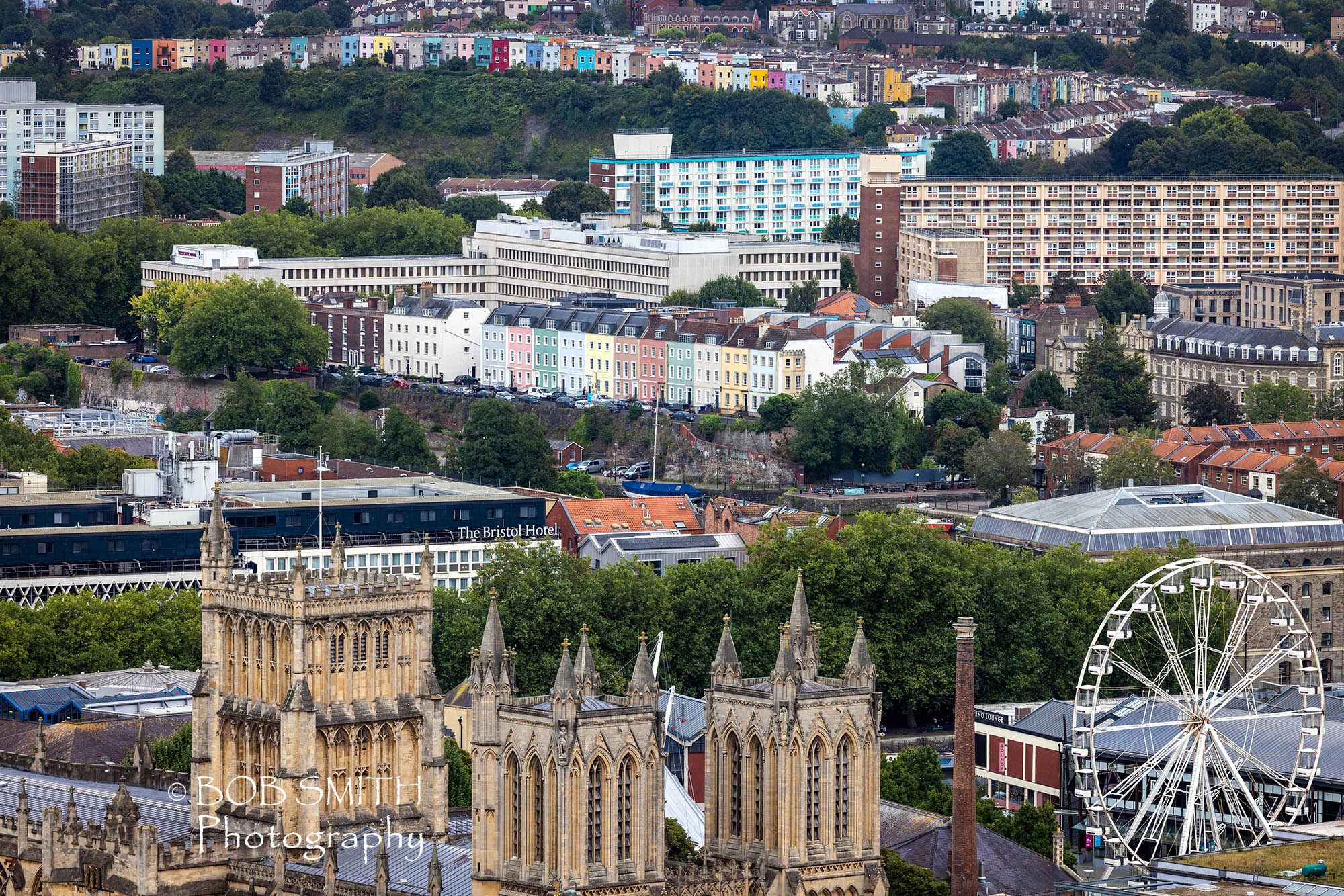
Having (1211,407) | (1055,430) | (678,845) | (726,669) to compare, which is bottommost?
(1055,430)

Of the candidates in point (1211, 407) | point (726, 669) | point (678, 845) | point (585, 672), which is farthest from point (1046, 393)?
point (585, 672)

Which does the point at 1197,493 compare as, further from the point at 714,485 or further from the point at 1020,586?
the point at 714,485

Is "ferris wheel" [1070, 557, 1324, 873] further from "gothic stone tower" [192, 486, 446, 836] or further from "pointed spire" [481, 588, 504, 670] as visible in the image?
"pointed spire" [481, 588, 504, 670]

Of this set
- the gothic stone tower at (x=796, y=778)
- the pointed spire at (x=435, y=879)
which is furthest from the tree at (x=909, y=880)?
the pointed spire at (x=435, y=879)

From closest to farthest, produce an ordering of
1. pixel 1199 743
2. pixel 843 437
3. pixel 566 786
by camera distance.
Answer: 1. pixel 566 786
2. pixel 1199 743
3. pixel 843 437

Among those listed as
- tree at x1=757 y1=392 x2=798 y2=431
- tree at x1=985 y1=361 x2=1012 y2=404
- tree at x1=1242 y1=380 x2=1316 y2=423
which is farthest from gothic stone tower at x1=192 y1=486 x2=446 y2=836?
tree at x1=985 y1=361 x2=1012 y2=404

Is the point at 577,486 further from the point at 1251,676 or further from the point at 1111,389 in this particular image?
the point at 1251,676

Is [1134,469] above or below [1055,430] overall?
above
